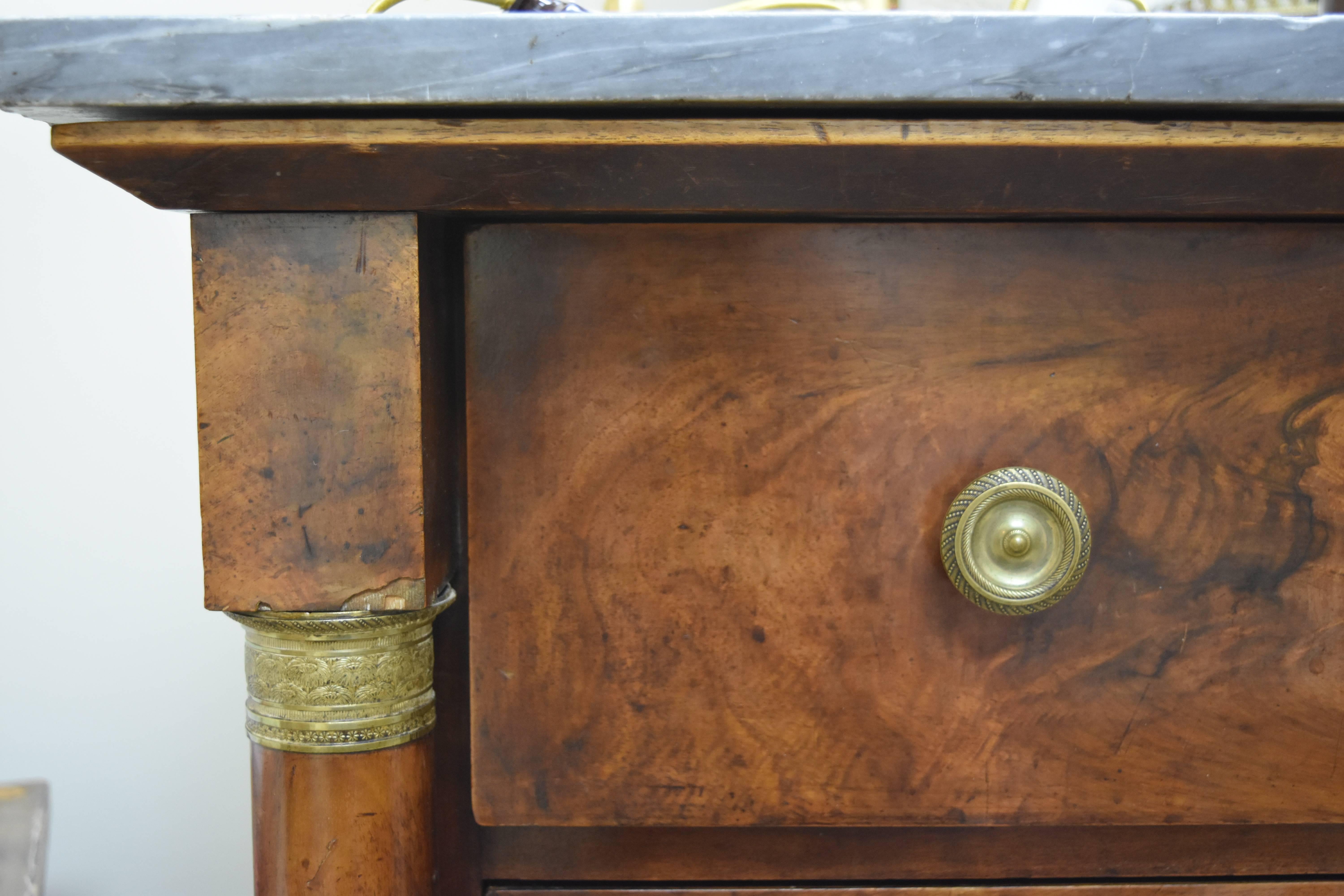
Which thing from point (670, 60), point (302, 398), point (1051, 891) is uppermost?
point (670, 60)

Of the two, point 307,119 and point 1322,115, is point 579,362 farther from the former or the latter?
point 1322,115

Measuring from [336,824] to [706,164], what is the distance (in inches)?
10.6

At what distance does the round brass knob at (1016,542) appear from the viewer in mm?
323

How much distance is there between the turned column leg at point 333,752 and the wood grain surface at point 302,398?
0.02m

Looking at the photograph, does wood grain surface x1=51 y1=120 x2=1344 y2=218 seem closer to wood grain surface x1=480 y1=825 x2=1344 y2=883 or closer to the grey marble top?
the grey marble top

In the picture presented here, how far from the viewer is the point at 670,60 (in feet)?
0.91

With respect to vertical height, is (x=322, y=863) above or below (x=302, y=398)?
below

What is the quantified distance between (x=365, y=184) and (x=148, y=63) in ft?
0.23

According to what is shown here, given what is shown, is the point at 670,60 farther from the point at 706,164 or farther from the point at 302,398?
the point at 302,398

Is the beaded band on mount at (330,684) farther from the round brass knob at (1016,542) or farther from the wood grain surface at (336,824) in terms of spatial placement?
the round brass knob at (1016,542)

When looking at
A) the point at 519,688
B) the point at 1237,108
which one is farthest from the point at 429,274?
the point at 1237,108

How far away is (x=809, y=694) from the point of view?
0.35 m

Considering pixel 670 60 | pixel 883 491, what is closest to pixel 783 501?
pixel 883 491

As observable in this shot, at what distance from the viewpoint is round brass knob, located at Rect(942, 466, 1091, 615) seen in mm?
323
